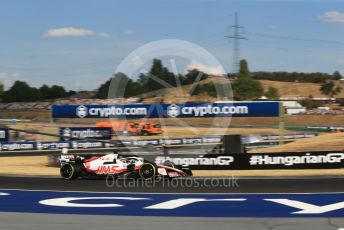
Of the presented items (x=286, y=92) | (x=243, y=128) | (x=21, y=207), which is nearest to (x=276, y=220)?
(x=21, y=207)

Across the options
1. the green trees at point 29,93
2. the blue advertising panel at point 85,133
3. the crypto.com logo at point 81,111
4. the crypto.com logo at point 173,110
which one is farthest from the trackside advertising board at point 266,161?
the green trees at point 29,93

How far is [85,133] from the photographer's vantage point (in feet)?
137

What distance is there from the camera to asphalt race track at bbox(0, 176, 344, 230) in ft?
29.1

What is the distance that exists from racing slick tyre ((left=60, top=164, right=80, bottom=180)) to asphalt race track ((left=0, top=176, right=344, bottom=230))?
0.93 meters

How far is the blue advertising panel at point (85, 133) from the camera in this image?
4147 cm

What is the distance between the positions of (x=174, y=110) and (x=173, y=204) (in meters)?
→ 22.8

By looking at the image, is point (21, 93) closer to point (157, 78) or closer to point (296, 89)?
point (296, 89)

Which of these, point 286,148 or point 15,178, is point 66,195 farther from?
point 286,148

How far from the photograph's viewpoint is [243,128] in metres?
A: 53.7

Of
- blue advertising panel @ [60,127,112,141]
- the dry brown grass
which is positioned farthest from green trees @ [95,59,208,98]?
the dry brown grass

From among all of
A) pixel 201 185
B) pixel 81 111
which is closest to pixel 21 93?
pixel 81 111

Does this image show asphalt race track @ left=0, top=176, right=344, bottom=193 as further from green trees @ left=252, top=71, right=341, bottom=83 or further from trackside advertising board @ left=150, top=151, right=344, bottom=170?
green trees @ left=252, top=71, right=341, bottom=83

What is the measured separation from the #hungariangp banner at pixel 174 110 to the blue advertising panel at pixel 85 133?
8.03ft

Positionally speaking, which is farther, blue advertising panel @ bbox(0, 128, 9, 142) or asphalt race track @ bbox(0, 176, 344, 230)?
blue advertising panel @ bbox(0, 128, 9, 142)
